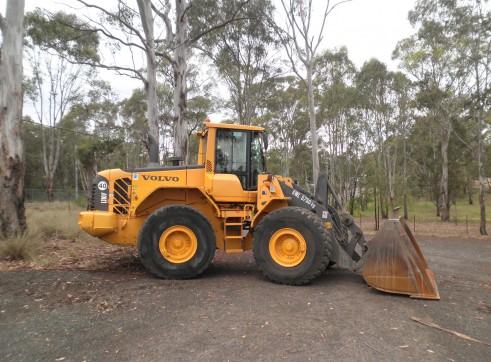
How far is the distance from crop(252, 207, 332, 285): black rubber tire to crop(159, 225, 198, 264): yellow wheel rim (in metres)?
1.09

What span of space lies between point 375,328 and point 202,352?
1.92m

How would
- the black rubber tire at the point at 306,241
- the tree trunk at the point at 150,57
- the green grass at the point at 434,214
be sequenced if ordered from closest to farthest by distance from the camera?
the black rubber tire at the point at 306,241
the tree trunk at the point at 150,57
the green grass at the point at 434,214

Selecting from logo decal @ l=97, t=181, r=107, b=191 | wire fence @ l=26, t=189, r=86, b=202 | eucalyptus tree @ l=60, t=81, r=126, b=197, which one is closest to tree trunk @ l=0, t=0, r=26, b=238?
logo decal @ l=97, t=181, r=107, b=191

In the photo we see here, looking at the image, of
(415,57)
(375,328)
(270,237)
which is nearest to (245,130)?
(270,237)

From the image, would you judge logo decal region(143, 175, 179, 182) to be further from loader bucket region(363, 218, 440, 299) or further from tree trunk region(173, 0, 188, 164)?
tree trunk region(173, 0, 188, 164)

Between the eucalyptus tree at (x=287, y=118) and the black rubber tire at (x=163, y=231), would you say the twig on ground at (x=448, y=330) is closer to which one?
the black rubber tire at (x=163, y=231)

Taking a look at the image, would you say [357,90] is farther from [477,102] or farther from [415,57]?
[477,102]

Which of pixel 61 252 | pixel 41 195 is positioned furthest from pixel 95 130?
pixel 61 252

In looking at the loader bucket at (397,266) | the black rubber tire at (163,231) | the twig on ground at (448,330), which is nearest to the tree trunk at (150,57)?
the black rubber tire at (163,231)

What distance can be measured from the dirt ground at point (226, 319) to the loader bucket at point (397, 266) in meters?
0.18

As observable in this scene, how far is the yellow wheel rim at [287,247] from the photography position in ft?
19.0

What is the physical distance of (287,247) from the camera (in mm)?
5836

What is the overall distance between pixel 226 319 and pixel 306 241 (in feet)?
6.76

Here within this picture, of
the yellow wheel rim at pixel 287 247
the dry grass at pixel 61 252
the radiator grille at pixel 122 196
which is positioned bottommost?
the dry grass at pixel 61 252
